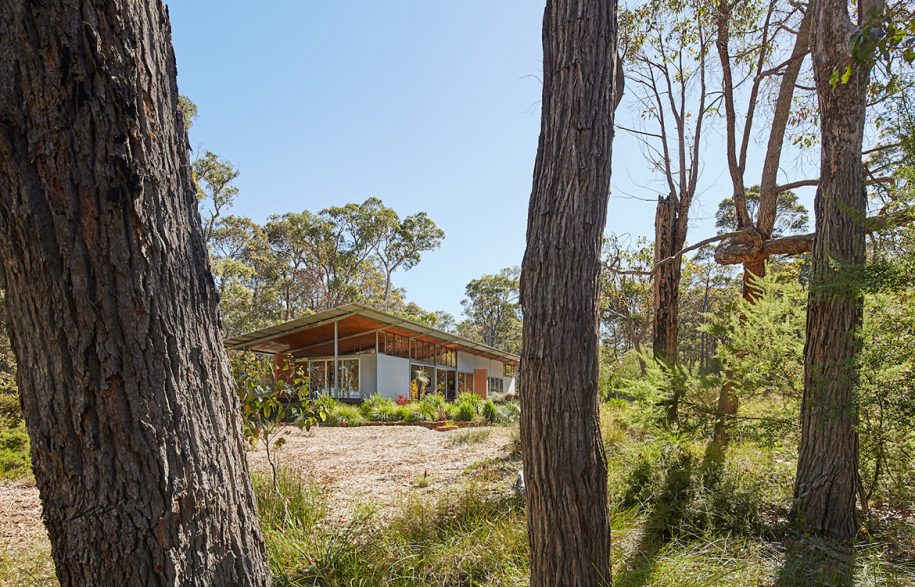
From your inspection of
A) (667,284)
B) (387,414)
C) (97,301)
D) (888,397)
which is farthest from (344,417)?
(97,301)

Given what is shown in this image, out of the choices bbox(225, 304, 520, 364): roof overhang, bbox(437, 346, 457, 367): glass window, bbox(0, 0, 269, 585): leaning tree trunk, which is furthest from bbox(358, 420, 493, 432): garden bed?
bbox(437, 346, 457, 367): glass window

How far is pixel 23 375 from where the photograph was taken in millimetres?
1305

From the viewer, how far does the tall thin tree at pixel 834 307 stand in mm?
3557

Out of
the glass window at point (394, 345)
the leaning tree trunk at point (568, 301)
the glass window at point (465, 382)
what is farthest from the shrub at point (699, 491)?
the glass window at point (465, 382)

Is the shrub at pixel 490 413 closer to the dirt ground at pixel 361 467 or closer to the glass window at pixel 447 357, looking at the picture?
the dirt ground at pixel 361 467

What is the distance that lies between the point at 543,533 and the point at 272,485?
2.69 m

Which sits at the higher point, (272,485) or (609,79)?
(609,79)

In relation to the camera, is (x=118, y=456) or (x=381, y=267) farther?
(x=381, y=267)

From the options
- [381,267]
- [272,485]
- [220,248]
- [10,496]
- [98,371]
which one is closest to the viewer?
A: [98,371]

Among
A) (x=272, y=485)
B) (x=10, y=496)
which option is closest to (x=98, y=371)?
(x=272, y=485)

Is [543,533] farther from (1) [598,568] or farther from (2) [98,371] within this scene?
(2) [98,371]

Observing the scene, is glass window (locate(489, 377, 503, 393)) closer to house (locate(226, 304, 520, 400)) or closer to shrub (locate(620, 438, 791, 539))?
house (locate(226, 304, 520, 400))

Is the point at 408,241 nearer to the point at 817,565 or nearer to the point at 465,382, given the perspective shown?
the point at 465,382

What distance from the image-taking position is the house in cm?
1678
